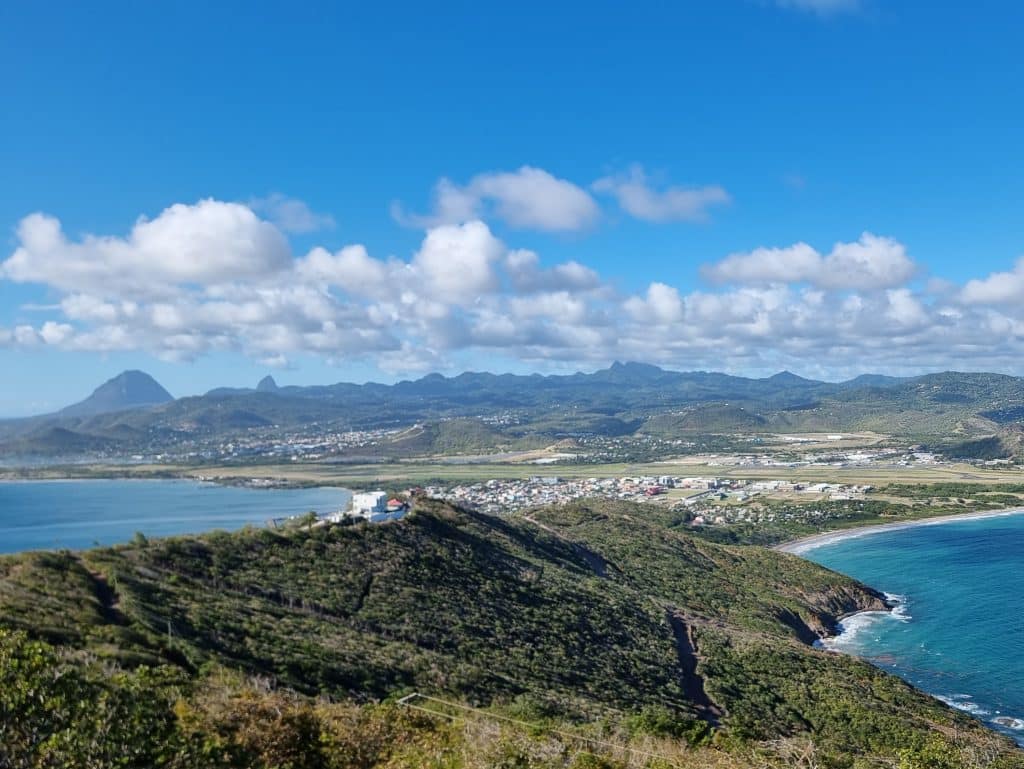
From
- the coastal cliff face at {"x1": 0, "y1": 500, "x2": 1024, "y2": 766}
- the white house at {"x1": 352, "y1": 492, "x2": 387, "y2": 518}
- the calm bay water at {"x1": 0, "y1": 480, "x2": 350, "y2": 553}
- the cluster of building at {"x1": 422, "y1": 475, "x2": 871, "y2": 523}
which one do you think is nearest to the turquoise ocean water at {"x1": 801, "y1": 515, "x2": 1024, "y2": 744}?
the coastal cliff face at {"x1": 0, "y1": 500, "x2": 1024, "y2": 766}

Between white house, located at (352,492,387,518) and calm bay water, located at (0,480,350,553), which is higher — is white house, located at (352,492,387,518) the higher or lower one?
the higher one

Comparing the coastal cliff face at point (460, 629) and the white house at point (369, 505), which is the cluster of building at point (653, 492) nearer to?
the white house at point (369, 505)

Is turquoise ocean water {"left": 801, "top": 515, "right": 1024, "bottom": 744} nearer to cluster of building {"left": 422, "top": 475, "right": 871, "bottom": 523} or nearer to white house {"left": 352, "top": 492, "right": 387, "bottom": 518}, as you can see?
cluster of building {"left": 422, "top": 475, "right": 871, "bottom": 523}

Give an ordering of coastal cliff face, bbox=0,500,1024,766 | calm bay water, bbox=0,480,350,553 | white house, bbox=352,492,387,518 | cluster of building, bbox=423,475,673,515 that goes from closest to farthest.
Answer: coastal cliff face, bbox=0,500,1024,766, white house, bbox=352,492,387,518, calm bay water, bbox=0,480,350,553, cluster of building, bbox=423,475,673,515

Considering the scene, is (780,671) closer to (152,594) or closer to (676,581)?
(676,581)

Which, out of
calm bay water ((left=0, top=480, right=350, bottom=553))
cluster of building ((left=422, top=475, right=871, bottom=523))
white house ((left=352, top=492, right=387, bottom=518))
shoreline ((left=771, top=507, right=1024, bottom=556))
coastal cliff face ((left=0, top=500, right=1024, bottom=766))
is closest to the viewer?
coastal cliff face ((left=0, top=500, right=1024, bottom=766))

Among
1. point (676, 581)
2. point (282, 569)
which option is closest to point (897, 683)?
point (676, 581)

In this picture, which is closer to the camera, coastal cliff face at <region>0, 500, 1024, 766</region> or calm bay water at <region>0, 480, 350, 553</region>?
coastal cliff face at <region>0, 500, 1024, 766</region>
